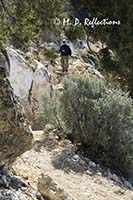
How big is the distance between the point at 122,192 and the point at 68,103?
247 cm

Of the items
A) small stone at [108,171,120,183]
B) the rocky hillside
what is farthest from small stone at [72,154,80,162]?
small stone at [108,171,120,183]

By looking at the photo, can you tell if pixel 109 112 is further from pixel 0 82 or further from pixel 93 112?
pixel 0 82

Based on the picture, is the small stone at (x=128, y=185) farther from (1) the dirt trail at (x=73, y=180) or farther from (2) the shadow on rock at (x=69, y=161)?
(2) the shadow on rock at (x=69, y=161)

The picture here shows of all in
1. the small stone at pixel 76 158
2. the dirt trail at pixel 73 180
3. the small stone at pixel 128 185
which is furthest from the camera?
the small stone at pixel 76 158

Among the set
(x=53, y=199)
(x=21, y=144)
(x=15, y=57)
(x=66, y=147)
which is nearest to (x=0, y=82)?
(x=21, y=144)

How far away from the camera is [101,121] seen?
890 cm

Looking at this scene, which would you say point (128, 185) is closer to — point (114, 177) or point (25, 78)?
point (114, 177)

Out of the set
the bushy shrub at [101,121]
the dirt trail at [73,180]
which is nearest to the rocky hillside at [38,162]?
the dirt trail at [73,180]

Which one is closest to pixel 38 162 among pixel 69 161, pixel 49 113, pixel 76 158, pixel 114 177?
pixel 69 161

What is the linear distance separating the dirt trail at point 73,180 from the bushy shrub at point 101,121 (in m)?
0.78

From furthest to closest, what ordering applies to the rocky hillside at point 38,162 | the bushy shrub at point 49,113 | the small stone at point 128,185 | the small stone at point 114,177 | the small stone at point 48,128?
the bushy shrub at point 49,113
the small stone at point 48,128
the small stone at point 114,177
the small stone at point 128,185
the rocky hillside at point 38,162

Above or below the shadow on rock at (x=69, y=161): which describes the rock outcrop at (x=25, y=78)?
above

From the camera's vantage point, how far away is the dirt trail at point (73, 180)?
676cm

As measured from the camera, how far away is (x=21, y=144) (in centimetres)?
550
